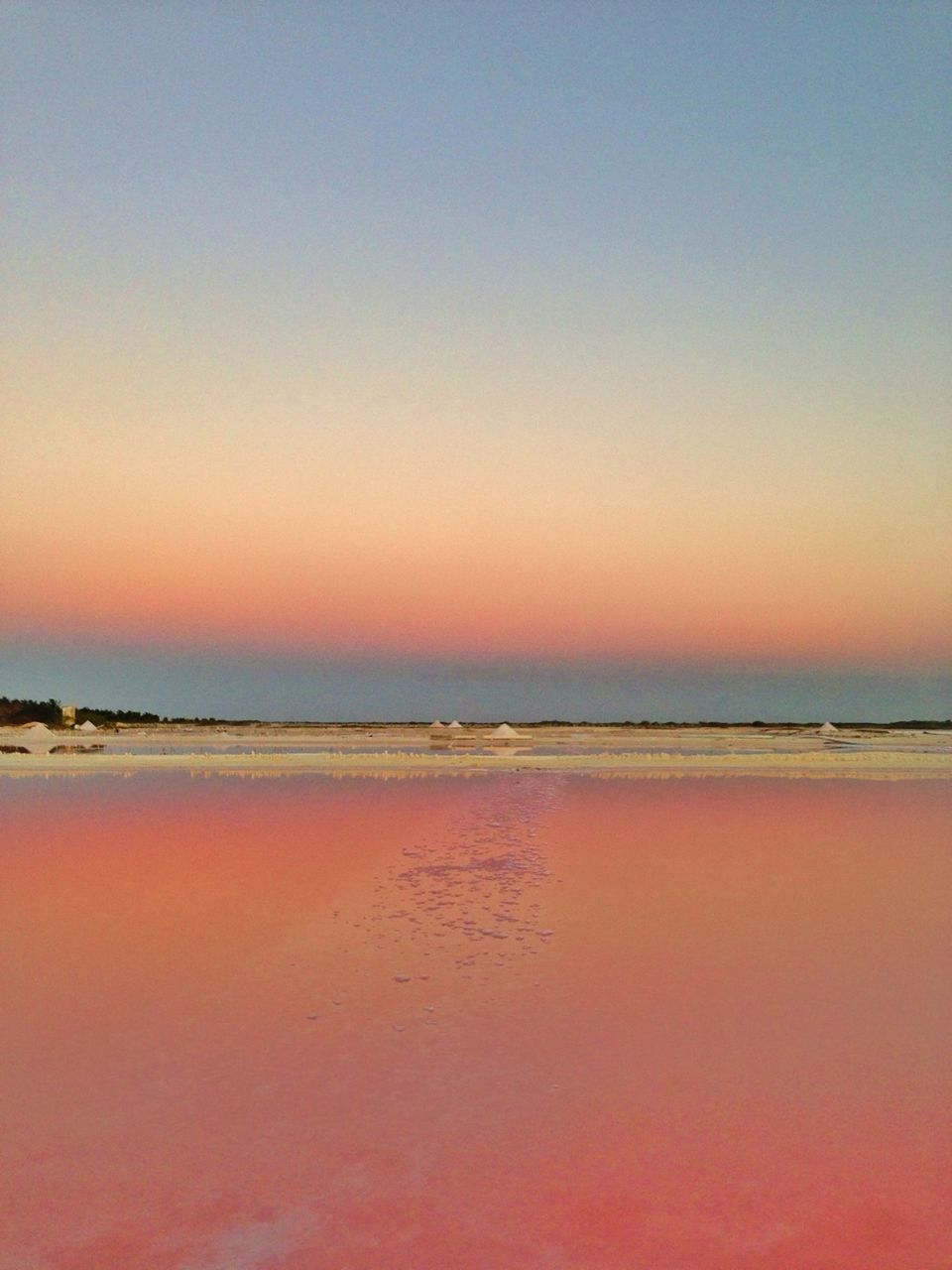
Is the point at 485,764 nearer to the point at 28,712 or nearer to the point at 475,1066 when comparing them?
the point at 475,1066

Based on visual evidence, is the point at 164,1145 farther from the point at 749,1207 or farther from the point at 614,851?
the point at 614,851

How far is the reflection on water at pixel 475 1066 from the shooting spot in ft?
11.5

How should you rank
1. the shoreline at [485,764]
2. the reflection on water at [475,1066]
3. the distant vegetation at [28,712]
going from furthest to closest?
the distant vegetation at [28,712] → the shoreline at [485,764] → the reflection on water at [475,1066]

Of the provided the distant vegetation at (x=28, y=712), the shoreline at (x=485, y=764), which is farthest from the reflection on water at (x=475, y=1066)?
the distant vegetation at (x=28, y=712)

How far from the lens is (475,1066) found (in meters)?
4.98

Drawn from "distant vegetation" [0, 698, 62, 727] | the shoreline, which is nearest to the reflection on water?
the shoreline

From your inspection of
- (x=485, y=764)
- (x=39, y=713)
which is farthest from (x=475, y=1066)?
(x=39, y=713)

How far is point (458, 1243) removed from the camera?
3377mm

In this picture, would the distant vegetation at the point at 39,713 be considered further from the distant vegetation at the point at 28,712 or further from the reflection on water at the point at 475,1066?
the reflection on water at the point at 475,1066

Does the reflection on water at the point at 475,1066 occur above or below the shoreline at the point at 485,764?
below

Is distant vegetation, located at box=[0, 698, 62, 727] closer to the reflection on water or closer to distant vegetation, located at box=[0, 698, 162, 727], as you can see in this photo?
distant vegetation, located at box=[0, 698, 162, 727]

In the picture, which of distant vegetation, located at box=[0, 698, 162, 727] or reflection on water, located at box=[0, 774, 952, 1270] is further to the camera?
distant vegetation, located at box=[0, 698, 162, 727]

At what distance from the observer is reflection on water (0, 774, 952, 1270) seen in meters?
3.50

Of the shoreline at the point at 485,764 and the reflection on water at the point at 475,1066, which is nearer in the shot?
the reflection on water at the point at 475,1066
